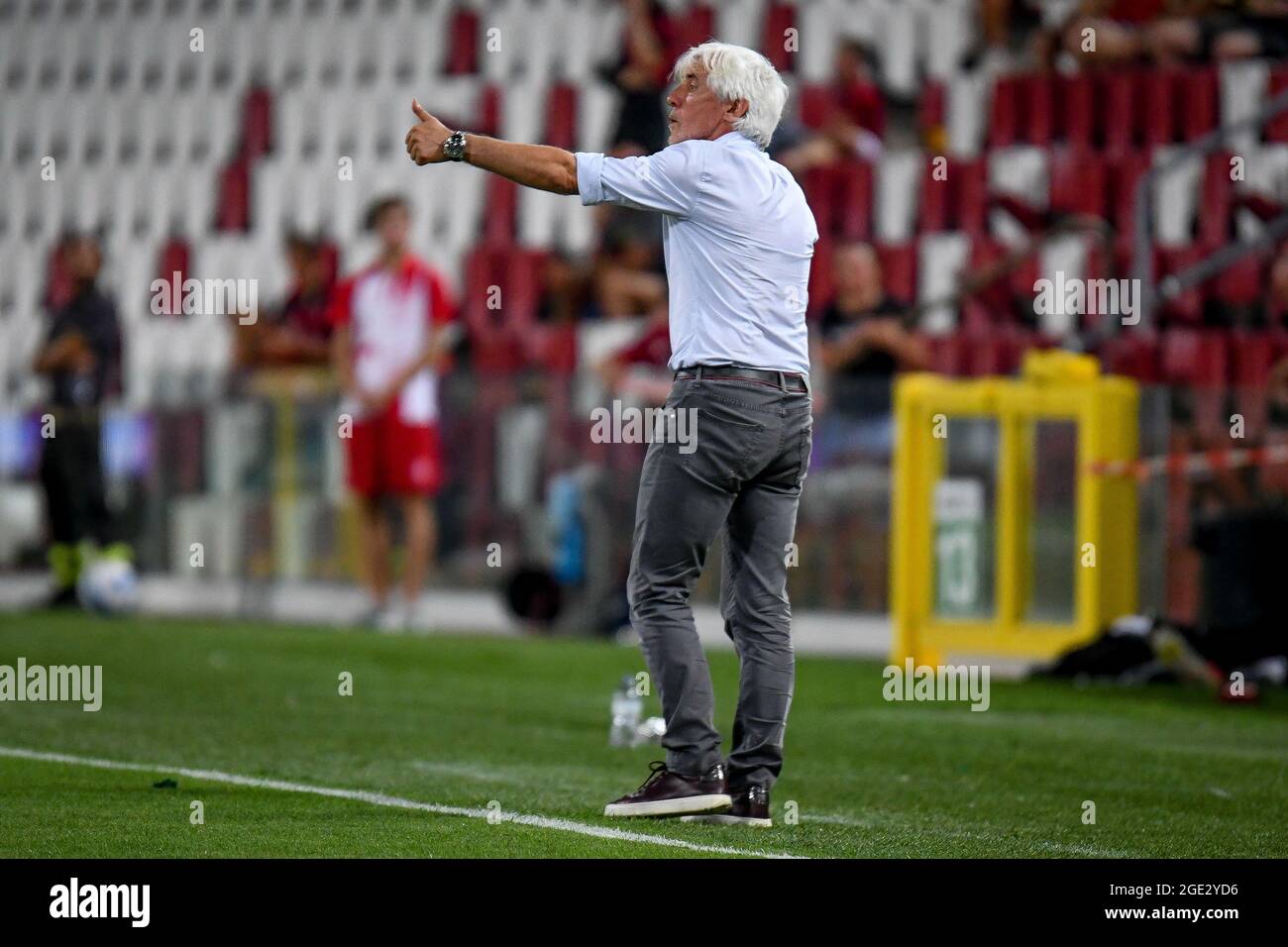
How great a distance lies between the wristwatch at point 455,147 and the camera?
19.3 ft

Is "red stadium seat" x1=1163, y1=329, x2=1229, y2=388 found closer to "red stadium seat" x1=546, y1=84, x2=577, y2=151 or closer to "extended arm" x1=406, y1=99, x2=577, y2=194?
"red stadium seat" x1=546, y1=84, x2=577, y2=151

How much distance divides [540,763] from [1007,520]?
13.8 ft

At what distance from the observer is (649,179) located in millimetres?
5875

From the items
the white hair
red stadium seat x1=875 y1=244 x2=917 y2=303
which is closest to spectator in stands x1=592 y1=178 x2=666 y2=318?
red stadium seat x1=875 y1=244 x2=917 y2=303

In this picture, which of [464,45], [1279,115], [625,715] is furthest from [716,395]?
[464,45]

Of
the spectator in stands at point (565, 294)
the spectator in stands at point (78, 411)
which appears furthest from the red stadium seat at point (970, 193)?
the spectator in stands at point (78, 411)

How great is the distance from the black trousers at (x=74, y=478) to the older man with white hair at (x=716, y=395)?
30.1 feet

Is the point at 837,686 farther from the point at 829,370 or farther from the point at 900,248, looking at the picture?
the point at 900,248

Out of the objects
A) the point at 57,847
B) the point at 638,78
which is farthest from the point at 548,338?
the point at 57,847

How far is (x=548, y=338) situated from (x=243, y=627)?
3684mm

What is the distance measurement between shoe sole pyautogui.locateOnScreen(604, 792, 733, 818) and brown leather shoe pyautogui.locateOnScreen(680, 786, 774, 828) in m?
0.02

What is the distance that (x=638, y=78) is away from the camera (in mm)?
15852
